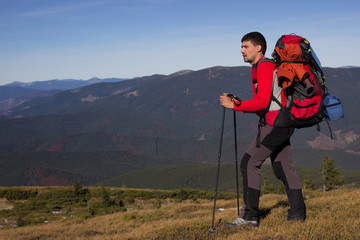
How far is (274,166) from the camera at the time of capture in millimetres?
6941

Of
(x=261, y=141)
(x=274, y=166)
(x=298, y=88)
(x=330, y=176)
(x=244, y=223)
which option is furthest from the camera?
(x=330, y=176)

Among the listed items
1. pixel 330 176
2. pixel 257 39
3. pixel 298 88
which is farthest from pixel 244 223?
pixel 330 176

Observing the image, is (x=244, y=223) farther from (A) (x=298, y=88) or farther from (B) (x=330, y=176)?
(B) (x=330, y=176)

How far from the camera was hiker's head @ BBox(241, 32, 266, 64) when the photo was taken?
6.40 meters

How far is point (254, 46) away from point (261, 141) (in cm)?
163

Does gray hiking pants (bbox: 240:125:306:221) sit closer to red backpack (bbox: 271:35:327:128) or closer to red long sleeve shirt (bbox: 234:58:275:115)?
red backpack (bbox: 271:35:327:128)

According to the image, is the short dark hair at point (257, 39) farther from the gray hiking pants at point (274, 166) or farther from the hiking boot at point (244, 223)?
the hiking boot at point (244, 223)

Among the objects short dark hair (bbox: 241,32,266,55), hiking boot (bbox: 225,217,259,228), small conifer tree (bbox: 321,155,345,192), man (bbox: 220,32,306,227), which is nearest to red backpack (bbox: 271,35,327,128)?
man (bbox: 220,32,306,227)

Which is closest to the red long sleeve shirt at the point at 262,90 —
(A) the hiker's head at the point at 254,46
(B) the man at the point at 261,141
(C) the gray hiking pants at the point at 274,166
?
(B) the man at the point at 261,141

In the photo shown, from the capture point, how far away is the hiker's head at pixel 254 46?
21.0ft

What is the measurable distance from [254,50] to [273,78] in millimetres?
633

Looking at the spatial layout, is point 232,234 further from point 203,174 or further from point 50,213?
point 203,174

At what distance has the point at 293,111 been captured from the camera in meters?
6.05

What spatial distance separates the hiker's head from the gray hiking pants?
122cm
